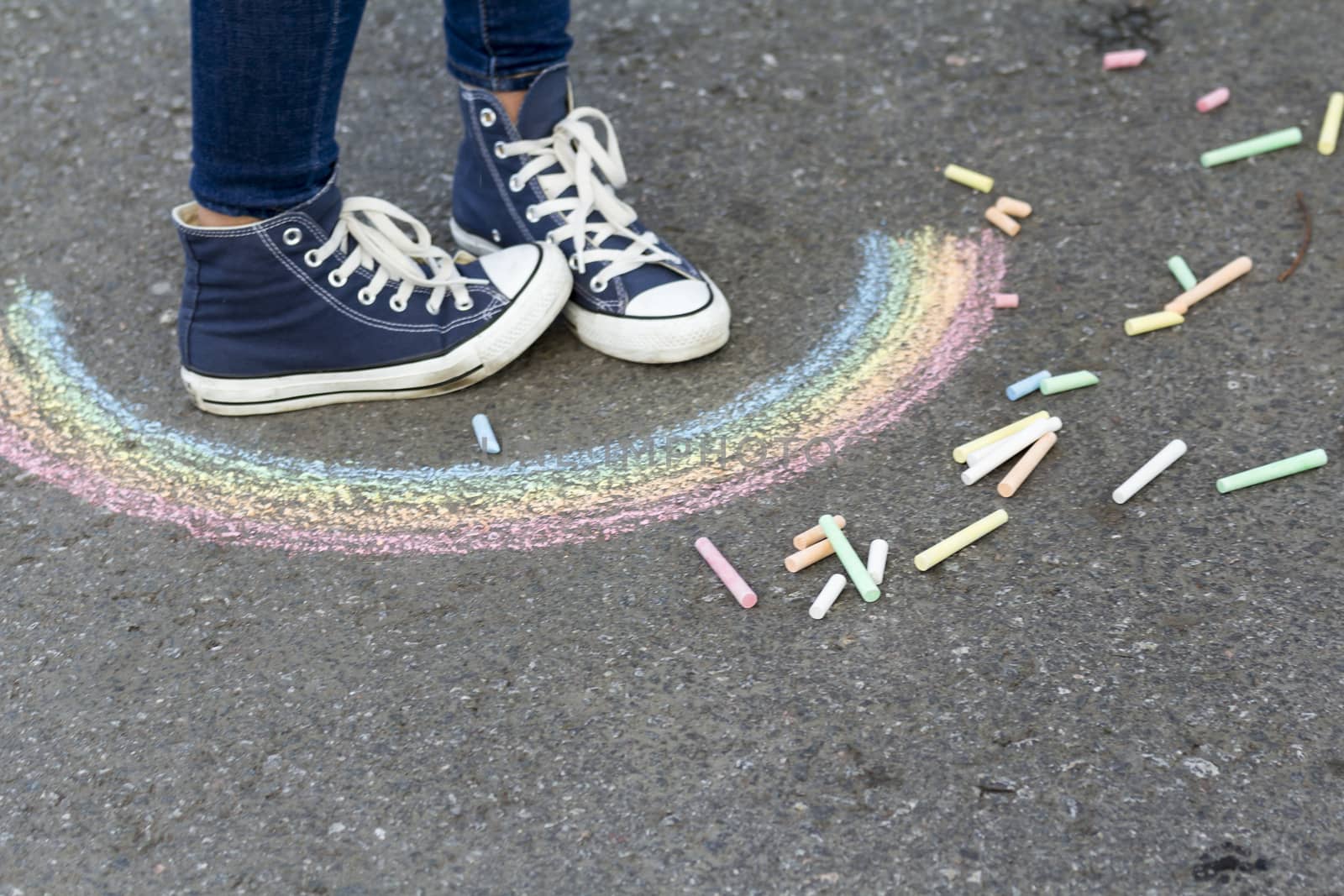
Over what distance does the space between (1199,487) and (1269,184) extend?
3.46 feet

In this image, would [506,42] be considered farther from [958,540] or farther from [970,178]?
[958,540]

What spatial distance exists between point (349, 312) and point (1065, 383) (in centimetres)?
137

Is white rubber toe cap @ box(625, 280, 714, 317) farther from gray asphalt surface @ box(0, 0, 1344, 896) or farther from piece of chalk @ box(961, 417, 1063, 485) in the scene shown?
piece of chalk @ box(961, 417, 1063, 485)

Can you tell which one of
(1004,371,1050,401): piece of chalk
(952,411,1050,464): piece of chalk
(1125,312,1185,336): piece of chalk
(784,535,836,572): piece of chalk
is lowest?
(784,535,836,572): piece of chalk

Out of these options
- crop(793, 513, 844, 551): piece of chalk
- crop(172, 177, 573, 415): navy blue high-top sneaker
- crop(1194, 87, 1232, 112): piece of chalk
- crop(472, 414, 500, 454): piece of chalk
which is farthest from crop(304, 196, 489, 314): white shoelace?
crop(1194, 87, 1232, 112): piece of chalk

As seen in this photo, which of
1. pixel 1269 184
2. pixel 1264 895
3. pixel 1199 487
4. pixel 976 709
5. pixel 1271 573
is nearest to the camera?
pixel 1264 895

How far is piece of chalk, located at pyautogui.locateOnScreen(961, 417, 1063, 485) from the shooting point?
7.22 ft

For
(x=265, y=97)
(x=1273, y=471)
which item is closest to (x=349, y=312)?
(x=265, y=97)

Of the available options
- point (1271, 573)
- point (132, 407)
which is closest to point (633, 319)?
point (132, 407)

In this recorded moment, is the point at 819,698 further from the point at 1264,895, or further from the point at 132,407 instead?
the point at 132,407

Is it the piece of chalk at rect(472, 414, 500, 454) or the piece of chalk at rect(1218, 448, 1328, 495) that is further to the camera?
the piece of chalk at rect(472, 414, 500, 454)

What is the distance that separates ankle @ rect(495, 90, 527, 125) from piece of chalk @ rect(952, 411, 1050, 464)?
1.10 metres

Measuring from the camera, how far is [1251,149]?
9.62 ft

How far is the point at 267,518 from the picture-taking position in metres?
2.25
